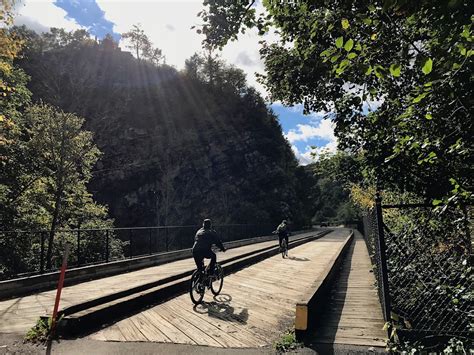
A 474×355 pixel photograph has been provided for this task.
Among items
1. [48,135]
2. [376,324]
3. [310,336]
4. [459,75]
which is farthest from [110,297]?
[48,135]

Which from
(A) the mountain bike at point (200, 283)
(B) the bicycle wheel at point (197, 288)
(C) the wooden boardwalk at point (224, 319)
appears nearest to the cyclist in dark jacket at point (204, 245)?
(A) the mountain bike at point (200, 283)

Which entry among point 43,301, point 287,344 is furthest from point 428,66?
point 43,301

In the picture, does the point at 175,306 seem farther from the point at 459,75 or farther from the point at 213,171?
the point at 213,171

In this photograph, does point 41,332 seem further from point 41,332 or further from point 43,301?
point 43,301

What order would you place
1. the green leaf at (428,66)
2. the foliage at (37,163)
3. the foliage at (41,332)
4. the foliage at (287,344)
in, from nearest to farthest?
the green leaf at (428,66)
the foliage at (287,344)
the foliage at (41,332)
the foliage at (37,163)

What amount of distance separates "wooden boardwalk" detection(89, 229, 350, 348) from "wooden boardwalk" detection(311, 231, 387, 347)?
0.81 meters

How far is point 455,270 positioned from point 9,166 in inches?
810

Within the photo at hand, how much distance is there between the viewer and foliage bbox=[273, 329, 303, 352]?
5.48 m

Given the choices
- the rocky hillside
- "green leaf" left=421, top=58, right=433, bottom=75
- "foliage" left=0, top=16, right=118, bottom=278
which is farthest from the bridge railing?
the rocky hillside

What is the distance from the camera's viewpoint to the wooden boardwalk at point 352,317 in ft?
18.8

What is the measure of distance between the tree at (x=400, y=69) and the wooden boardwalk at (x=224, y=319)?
11.7ft

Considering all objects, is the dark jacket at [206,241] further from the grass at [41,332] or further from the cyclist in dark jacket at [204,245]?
the grass at [41,332]

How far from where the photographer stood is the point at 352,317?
7.02 meters

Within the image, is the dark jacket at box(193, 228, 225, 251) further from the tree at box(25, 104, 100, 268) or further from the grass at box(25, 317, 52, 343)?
the tree at box(25, 104, 100, 268)
